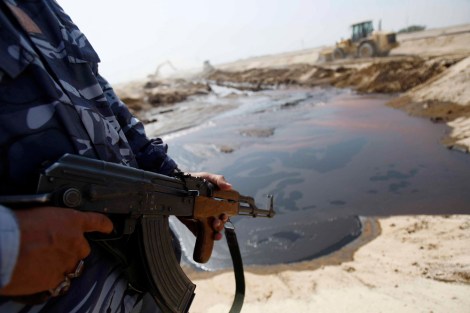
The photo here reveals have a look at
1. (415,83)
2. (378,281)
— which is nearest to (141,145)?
(378,281)

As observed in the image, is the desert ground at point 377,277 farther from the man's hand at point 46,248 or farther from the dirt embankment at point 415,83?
the dirt embankment at point 415,83

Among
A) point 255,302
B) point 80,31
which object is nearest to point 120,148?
point 80,31

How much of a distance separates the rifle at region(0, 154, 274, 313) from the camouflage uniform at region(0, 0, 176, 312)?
0.21 ft

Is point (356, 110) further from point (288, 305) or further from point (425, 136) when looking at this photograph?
point (288, 305)

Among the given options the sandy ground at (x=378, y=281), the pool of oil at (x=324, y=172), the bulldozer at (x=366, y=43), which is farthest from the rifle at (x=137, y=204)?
the bulldozer at (x=366, y=43)

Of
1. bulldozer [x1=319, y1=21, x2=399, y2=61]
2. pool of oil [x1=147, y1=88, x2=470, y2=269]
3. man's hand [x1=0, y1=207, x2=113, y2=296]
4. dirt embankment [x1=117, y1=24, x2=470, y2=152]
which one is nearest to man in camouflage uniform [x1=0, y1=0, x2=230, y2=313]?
man's hand [x1=0, y1=207, x2=113, y2=296]

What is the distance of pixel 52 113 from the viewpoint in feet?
3.24

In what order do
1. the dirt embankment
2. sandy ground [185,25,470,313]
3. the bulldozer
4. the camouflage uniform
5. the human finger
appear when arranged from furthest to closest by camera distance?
the bulldozer
the dirt embankment
sandy ground [185,25,470,313]
the human finger
the camouflage uniform

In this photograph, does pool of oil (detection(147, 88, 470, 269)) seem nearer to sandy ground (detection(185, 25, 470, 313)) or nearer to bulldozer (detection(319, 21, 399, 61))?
sandy ground (detection(185, 25, 470, 313))

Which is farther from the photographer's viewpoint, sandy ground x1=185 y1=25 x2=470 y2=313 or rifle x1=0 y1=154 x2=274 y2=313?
sandy ground x1=185 y1=25 x2=470 y2=313

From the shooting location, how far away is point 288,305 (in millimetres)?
2689

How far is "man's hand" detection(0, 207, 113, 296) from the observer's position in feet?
2.53

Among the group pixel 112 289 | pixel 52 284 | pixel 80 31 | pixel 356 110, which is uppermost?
pixel 80 31

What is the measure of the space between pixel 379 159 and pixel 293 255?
10.9ft
